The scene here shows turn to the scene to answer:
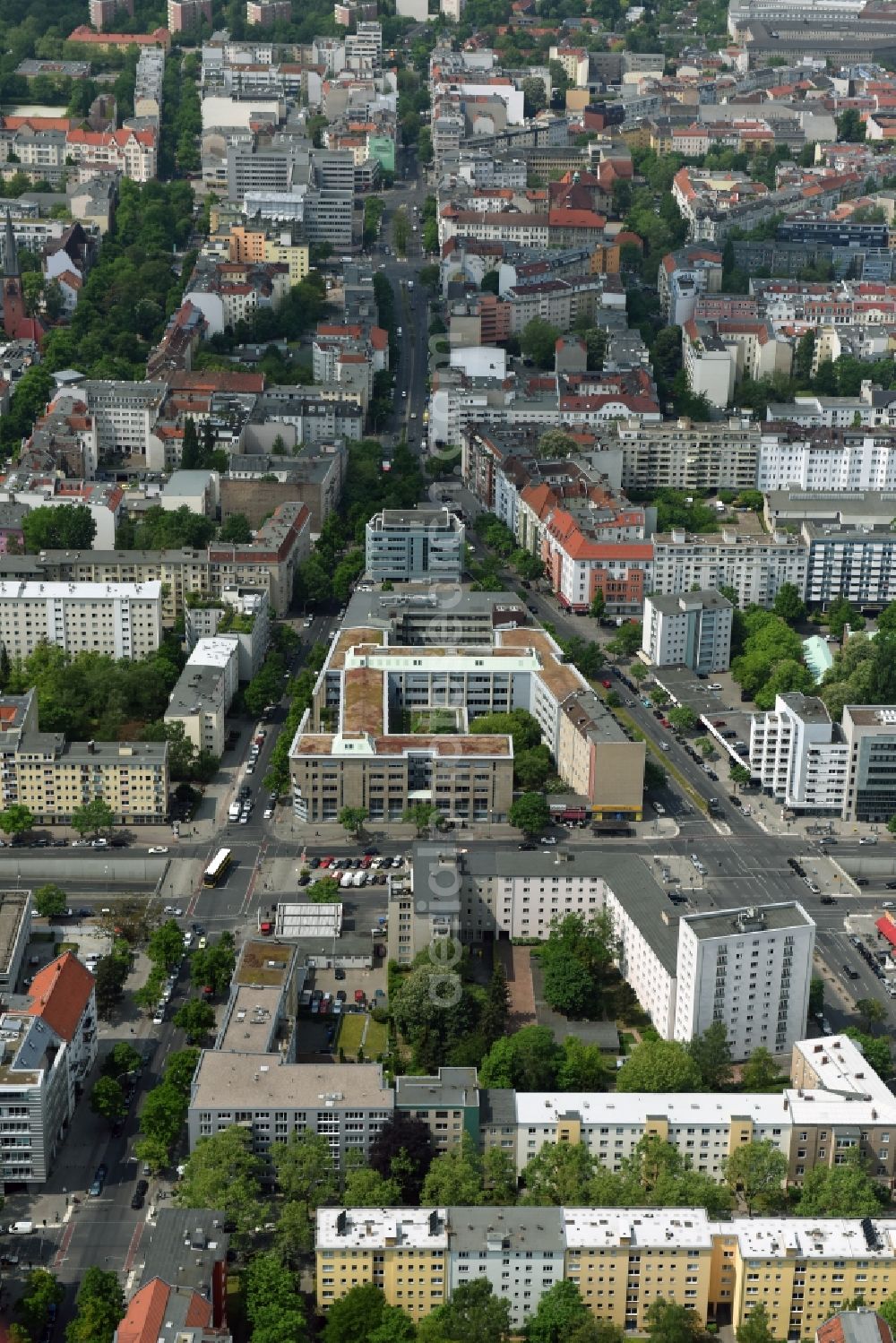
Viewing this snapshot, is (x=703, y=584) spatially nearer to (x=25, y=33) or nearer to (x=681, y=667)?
(x=681, y=667)

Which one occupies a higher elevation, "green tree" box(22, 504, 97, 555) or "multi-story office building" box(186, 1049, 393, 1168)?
"green tree" box(22, 504, 97, 555)

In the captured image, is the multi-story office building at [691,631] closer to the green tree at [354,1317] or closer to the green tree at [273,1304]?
the green tree at [273,1304]

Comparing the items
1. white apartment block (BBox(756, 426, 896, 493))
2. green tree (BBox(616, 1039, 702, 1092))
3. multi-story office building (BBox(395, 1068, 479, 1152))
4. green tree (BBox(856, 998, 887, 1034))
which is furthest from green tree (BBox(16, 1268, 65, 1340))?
white apartment block (BBox(756, 426, 896, 493))

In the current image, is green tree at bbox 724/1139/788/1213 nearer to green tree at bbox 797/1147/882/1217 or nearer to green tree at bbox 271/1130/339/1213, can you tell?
green tree at bbox 797/1147/882/1217

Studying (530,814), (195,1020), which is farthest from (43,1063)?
(530,814)

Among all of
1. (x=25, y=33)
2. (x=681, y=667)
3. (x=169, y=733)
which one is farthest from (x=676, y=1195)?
(x=25, y=33)

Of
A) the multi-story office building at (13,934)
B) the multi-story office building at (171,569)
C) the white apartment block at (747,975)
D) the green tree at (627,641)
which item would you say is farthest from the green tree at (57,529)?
the white apartment block at (747,975)

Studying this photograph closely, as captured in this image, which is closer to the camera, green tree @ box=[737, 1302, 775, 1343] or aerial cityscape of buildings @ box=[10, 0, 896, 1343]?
green tree @ box=[737, 1302, 775, 1343]
